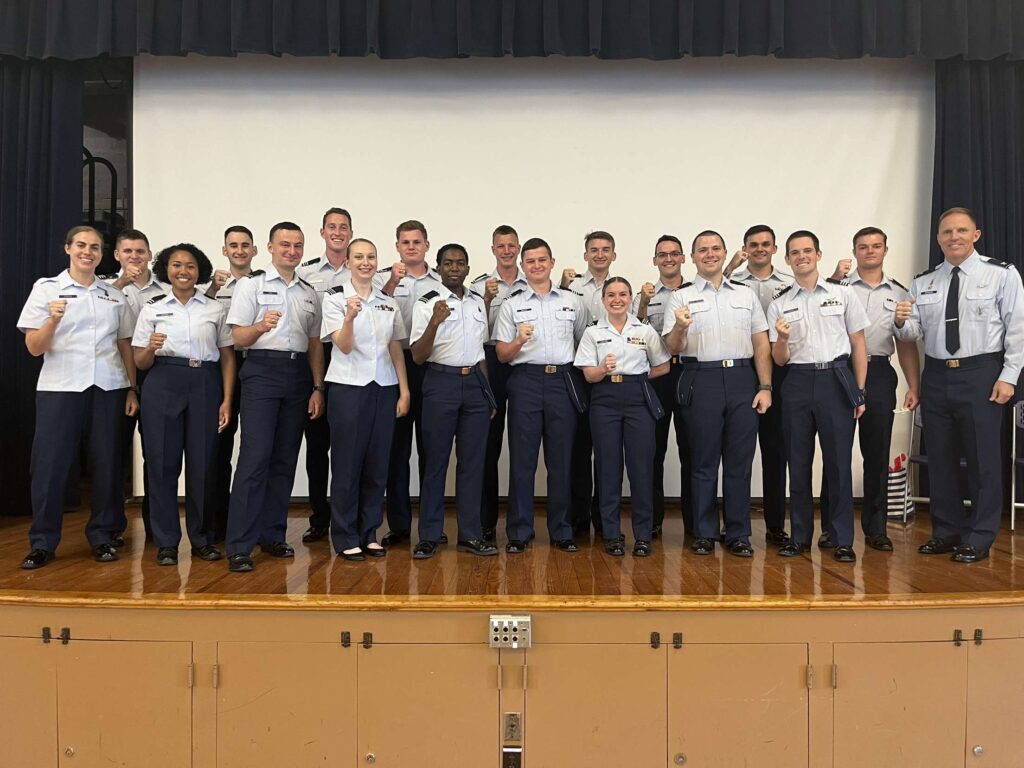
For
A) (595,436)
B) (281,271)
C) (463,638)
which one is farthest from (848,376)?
(281,271)

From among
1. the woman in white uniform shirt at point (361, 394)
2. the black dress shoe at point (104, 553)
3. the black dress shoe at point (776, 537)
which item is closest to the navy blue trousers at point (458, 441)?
the woman in white uniform shirt at point (361, 394)

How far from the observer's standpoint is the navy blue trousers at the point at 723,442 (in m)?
3.97

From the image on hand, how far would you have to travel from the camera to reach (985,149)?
18.0 ft

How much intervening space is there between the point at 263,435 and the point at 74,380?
40.2 inches

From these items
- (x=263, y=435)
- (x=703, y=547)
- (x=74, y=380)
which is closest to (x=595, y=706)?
(x=703, y=547)

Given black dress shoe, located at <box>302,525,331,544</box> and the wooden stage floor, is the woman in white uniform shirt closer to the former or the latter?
the wooden stage floor

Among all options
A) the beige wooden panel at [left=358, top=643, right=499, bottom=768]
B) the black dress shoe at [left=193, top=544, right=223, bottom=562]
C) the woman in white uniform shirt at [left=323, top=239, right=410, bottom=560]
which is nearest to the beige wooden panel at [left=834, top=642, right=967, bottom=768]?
the beige wooden panel at [left=358, top=643, right=499, bottom=768]

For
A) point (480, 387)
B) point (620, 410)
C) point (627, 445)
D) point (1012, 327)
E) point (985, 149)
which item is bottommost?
point (627, 445)

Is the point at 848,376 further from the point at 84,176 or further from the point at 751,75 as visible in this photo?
the point at 84,176

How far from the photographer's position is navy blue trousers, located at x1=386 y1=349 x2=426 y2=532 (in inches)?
166

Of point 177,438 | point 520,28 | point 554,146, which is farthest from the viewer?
point 554,146

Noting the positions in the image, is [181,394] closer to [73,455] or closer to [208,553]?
[73,455]

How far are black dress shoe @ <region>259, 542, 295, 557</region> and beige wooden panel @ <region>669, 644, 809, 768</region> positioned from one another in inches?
82.1

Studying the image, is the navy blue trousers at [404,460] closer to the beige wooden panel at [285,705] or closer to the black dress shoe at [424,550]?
the black dress shoe at [424,550]
